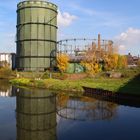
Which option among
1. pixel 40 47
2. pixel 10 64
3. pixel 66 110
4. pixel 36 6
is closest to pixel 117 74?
pixel 40 47

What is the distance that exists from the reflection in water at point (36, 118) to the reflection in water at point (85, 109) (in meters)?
0.92

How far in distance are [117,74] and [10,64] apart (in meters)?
40.1

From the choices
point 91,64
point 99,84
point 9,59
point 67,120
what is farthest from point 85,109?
point 9,59

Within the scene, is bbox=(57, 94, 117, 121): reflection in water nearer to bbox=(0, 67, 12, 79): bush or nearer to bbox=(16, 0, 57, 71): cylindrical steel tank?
bbox=(16, 0, 57, 71): cylindrical steel tank

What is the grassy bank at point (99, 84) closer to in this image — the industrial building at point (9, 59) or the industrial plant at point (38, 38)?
the industrial plant at point (38, 38)

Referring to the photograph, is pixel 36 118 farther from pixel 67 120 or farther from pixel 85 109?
pixel 85 109

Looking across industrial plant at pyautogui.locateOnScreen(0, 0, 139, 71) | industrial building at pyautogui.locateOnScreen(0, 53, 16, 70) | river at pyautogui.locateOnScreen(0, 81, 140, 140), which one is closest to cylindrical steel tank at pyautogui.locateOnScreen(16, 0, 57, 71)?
industrial plant at pyautogui.locateOnScreen(0, 0, 139, 71)

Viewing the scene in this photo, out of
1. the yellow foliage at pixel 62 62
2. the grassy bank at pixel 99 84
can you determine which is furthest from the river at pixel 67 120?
the yellow foliage at pixel 62 62

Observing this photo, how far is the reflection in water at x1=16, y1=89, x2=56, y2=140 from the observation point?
1651 cm

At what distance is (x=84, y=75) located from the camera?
171ft

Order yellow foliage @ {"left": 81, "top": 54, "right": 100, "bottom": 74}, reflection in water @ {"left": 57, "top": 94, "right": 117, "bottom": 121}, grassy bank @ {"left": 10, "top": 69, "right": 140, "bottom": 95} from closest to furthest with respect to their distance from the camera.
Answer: reflection in water @ {"left": 57, "top": 94, "right": 117, "bottom": 121}, grassy bank @ {"left": 10, "top": 69, "right": 140, "bottom": 95}, yellow foliage @ {"left": 81, "top": 54, "right": 100, "bottom": 74}

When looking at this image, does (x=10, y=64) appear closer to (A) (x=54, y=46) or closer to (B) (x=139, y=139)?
(A) (x=54, y=46)

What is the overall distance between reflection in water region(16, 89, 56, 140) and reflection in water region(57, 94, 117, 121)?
92 cm

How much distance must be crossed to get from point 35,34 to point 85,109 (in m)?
36.4
